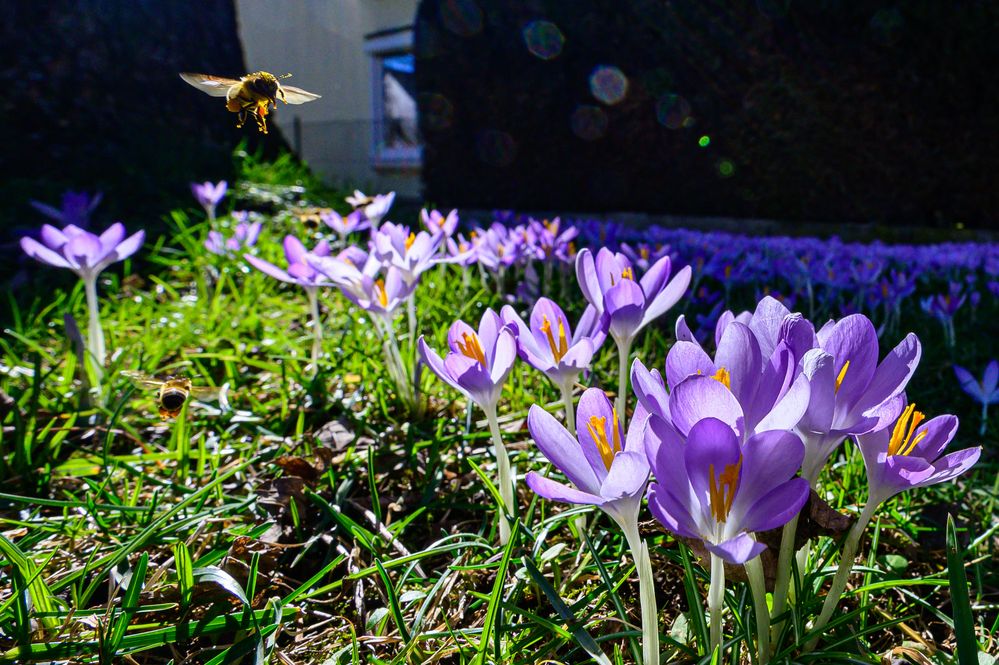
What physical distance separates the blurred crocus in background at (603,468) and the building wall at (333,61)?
12914mm

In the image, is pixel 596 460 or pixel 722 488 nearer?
pixel 722 488

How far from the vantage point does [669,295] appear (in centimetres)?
98

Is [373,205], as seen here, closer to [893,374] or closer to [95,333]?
[95,333]

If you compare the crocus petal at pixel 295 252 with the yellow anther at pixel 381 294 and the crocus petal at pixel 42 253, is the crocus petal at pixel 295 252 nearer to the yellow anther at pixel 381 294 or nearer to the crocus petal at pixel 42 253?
the yellow anther at pixel 381 294

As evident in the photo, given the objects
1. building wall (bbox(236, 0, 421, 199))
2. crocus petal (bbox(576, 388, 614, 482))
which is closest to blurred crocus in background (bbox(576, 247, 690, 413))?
crocus petal (bbox(576, 388, 614, 482))

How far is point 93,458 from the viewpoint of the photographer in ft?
4.92

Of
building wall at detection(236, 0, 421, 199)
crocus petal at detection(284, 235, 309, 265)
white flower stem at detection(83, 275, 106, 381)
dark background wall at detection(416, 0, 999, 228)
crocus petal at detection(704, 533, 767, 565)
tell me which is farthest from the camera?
building wall at detection(236, 0, 421, 199)

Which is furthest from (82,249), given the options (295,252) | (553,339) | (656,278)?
(656,278)

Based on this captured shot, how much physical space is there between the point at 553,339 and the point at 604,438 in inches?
11.4

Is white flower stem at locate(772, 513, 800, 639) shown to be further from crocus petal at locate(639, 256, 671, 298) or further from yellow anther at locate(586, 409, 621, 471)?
crocus petal at locate(639, 256, 671, 298)

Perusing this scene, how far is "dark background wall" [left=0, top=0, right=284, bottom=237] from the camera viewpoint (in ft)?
14.8

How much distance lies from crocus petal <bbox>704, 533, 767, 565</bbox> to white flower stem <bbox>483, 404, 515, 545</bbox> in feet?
1.47

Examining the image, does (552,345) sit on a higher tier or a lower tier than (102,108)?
lower

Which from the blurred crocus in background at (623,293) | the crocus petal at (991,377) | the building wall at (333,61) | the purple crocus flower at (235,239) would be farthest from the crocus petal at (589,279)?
the building wall at (333,61)
